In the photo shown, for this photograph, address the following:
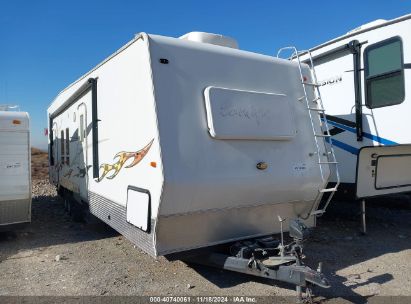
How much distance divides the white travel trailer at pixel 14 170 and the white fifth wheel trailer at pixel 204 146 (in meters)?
1.87

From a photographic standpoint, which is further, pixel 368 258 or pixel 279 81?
pixel 368 258

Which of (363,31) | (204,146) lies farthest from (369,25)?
(204,146)

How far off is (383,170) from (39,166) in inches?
647

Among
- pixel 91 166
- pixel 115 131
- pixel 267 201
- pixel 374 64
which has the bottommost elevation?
pixel 267 201

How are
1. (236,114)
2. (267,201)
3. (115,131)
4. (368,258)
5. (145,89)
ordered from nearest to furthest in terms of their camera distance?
1. (145,89)
2. (236,114)
3. (267,201)
4. (115,131)
5. (368,258)

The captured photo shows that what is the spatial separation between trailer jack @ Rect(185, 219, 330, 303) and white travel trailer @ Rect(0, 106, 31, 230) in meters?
3.53

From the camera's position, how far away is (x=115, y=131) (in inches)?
193

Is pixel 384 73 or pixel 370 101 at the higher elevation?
pixel 384 73

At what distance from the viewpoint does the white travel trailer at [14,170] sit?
6363mm

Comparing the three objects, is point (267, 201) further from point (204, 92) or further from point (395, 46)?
point (395, 46)

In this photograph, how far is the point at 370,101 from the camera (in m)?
5.83

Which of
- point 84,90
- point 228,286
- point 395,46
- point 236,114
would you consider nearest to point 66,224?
point 84,90

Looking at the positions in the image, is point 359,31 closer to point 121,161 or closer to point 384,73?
point 384,73

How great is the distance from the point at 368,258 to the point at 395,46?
9.87 feet
